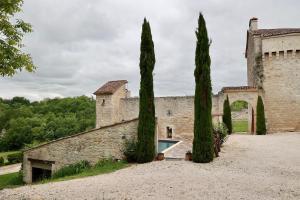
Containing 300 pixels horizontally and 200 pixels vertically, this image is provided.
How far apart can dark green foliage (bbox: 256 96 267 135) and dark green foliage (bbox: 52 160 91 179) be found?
614 inches

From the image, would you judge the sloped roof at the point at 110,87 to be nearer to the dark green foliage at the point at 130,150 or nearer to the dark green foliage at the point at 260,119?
the dark green foliage at the point at 130,150

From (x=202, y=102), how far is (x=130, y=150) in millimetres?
3964

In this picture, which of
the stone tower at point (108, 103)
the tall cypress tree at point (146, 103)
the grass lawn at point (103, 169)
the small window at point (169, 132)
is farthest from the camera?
the stone tower at point (108, 103)

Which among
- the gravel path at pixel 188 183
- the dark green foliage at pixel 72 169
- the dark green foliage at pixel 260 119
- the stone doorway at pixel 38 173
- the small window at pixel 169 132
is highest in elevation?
the dark green foliage at pixel 260 119

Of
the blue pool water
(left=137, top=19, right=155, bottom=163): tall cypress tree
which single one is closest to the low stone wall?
(left=137, top=19, right=155, bottom=163): tall cypress tree

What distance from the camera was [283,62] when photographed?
2436 cm

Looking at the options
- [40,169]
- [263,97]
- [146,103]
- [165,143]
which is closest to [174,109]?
[165,143]

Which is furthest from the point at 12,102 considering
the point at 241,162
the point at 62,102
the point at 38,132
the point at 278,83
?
the point at 241,162

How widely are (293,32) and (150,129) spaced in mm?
17894

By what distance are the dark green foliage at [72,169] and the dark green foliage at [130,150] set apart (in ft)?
7.01

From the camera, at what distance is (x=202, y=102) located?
12.1 meters

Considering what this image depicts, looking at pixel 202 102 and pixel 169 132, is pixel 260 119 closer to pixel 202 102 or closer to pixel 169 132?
pixel 169 132

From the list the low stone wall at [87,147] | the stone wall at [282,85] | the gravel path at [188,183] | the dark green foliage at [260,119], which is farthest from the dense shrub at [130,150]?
the stone wall at [282,85]

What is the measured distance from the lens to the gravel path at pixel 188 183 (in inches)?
279
